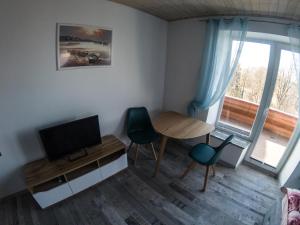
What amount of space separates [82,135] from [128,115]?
0.86 metres

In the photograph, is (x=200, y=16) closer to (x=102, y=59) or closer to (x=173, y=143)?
(x=102, y=59)

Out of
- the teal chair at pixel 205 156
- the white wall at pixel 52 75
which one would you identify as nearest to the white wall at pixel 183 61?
the white wall at pixel 52 75

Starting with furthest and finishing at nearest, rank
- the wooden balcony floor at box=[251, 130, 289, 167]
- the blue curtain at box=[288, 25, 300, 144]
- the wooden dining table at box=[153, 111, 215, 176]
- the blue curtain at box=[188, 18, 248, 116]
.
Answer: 1. the wooden balcony floor at box=[251, 130, 289, 167]
2. the wooden dining table at box=[153, 111, 215, 176]
3. the blue curtain at box=[188, 18, 248, 116]
4. the blue curtain at box=[288, 25, 300, 144]

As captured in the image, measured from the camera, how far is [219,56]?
8.20ft

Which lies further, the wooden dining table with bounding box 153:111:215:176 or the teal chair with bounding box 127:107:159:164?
the teal chair with bounding box 127:107:159:164

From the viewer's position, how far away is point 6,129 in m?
1.90

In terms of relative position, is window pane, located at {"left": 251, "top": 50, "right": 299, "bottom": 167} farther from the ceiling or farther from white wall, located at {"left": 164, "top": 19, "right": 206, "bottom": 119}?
white wall, located at {"left": 164, "top": 19, "right": 206, "bottom": 119}

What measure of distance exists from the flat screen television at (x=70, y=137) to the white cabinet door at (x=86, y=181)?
0.35m

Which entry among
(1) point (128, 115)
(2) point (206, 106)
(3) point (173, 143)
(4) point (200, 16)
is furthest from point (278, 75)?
(1) point (128, 115)

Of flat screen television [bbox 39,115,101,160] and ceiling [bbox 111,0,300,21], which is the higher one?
ceiling [bbox 111,0,300,21]

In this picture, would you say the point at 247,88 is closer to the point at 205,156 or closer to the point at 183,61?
the point at 183,61

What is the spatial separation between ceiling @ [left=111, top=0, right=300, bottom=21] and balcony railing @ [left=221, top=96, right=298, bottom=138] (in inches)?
49.8

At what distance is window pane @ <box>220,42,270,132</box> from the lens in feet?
8.23

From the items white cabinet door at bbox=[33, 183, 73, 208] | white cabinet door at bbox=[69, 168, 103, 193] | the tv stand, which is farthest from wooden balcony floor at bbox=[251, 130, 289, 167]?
white cabinet door at bbox=[33, 183, 73, 208]
